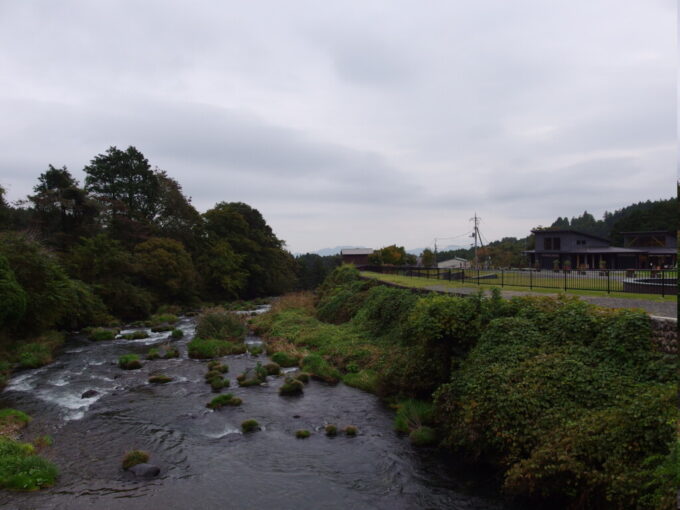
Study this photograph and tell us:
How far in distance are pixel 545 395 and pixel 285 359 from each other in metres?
12.4

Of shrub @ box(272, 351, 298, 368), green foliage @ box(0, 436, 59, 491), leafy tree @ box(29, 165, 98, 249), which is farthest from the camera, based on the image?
leafy tree @ box(29, 165, 98, 249)

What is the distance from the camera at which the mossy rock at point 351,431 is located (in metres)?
11.4

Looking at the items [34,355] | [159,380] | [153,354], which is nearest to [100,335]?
[34,355]

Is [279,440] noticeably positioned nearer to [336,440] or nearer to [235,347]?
[336,440]

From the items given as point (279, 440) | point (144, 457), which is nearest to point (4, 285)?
point (144, 457)

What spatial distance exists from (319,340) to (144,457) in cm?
1245

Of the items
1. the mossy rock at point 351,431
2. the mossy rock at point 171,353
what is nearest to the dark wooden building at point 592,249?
the mossy rock at point 171,353

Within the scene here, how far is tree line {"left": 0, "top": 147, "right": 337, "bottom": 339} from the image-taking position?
74.1ft

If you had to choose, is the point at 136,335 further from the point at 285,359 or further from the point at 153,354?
the point at 285,359

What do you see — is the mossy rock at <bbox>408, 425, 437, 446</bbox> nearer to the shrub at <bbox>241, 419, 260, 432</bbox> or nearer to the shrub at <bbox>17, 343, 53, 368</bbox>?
the shrub at <bbox>241, 419, 260, 432</bbox>

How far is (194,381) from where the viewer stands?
16391 mm

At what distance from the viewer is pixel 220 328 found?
2477 centimetres

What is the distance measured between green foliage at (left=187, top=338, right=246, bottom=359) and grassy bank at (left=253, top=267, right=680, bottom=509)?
26.6 ft

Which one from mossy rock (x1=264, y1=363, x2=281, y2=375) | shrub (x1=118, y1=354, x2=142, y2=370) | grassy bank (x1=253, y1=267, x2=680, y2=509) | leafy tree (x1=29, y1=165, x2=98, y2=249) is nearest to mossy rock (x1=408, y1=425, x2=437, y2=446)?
grassy bank (x1=253, y1=267, x2=680, y2=509)
